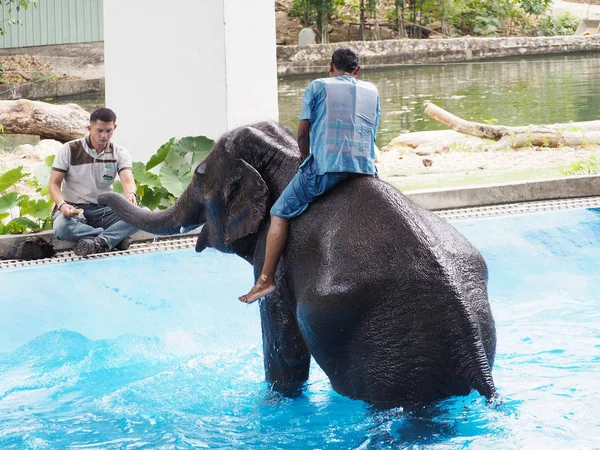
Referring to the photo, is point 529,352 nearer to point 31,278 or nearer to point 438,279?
point 438,279

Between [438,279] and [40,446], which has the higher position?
[438,279]

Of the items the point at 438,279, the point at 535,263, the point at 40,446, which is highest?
the point at 438,279

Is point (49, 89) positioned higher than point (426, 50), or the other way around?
point (426, 50)

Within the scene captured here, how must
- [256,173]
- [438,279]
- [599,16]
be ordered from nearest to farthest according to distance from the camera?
[438,279], [256,173], [599,16]

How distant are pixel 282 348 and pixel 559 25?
34.7m

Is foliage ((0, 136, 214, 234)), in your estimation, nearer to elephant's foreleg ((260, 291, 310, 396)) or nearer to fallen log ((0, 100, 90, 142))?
elephant's foreleg ((260, 291, 310, 396))

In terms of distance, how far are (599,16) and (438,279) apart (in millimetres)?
36035

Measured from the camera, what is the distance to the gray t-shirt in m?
7.30

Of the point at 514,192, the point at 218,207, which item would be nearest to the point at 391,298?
the point at 218,207

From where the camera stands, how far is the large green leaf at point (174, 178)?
321 inches

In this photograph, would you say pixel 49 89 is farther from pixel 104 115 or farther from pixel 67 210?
pixel 104 115

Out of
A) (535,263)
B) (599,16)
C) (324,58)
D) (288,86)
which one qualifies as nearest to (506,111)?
(288,86)

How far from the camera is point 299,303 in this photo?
427 centimetres

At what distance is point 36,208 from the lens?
25.8 feet
